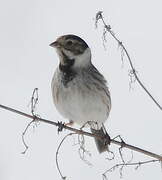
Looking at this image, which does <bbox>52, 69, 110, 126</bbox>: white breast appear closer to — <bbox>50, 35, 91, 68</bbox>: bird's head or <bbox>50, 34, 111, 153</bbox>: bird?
<bbox>50, 34, 111, 153</bbox>: bird

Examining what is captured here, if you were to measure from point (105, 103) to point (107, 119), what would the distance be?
0.28m

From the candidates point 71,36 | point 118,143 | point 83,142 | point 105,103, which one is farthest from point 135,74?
point 105,103

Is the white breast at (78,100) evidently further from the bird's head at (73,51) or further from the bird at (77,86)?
the bird's head at (73,51)

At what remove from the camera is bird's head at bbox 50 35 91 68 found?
12.4 ft

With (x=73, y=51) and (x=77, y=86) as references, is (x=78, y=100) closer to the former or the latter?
(x=77, y=86)

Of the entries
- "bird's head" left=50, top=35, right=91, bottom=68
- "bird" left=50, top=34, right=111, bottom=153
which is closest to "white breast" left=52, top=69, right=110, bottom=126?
"bird" left=50, top=34, right=111, bottom=153

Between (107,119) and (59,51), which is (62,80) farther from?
(107,119)

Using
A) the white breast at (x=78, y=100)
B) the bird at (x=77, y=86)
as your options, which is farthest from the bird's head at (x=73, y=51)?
the white breast at (x=78, y=100)

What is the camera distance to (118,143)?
2.28m

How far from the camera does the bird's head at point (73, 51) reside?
12.4 feet

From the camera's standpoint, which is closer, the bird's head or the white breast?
the bird's head

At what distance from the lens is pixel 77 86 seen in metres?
3.93

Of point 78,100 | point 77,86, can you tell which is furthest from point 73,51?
point 78,100

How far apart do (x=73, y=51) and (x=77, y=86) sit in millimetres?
299
